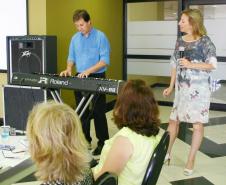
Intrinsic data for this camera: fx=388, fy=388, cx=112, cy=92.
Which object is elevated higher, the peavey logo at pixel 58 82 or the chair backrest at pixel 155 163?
the peavey logo at pixel 58 82

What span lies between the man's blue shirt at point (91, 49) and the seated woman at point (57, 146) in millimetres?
2402

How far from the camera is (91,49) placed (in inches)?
152

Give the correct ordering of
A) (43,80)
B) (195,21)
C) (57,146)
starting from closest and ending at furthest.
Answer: (57,146) → (195,21) → (43,80)

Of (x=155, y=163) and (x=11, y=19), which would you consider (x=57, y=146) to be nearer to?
(x=155, y=163)

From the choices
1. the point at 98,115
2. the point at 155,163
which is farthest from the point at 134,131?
the point at 98,115

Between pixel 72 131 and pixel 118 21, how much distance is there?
515 centimetres

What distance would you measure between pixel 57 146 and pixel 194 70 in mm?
2075

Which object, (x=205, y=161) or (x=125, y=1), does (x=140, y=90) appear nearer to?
(x=205, y=161)

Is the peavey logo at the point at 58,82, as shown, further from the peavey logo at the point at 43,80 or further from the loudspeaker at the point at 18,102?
the loudspeaker at the point at 18,102

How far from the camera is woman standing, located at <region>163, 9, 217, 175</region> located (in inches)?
126

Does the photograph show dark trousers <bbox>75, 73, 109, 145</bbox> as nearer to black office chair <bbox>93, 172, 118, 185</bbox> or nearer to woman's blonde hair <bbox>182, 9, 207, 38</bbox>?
woman's blonde hair <bbox>182, 9, 207, 38</bbox>

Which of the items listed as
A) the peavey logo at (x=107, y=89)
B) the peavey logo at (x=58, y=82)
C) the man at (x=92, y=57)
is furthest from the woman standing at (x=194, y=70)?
the peavey logo at (x=58, y=82)

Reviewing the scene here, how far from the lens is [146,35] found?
20.9ft

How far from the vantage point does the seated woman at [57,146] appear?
4.61 feet
